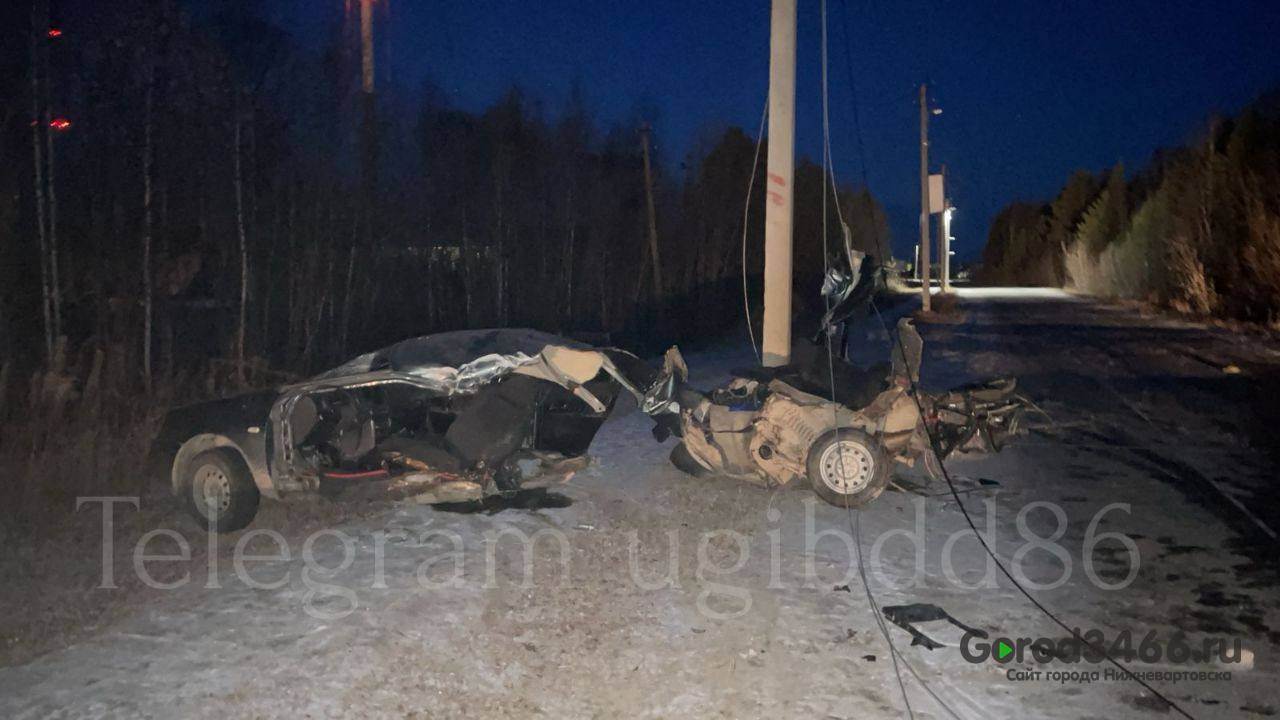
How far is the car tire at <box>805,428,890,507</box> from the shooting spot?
7945mm

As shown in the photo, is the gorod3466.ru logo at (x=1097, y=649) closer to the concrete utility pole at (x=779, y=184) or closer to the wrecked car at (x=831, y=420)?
the wrecked car at (x=831, y=420)

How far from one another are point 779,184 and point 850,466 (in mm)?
4069

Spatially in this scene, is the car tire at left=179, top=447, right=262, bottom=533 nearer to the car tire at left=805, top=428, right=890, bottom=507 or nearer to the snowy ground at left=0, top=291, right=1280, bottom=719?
the snowy ground at left=0, top=291, right=1280, bottom=719

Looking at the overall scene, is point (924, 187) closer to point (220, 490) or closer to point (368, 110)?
point (368, 110)

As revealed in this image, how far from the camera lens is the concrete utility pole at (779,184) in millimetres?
10891

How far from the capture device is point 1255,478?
885 cm

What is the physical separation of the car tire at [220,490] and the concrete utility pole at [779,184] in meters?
5.69

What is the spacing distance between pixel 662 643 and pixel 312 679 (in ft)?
5.80

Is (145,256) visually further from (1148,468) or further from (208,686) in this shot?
(1148,468)

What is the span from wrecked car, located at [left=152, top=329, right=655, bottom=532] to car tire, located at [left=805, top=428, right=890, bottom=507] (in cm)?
177

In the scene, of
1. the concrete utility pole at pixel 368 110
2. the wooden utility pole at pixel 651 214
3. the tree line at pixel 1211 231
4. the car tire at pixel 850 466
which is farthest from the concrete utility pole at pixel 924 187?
the car tire at pixel 850 466

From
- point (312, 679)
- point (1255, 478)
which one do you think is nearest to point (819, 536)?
point (312, 679)

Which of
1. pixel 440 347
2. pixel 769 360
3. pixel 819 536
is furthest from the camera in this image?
pixel 769 360

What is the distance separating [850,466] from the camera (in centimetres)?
797
